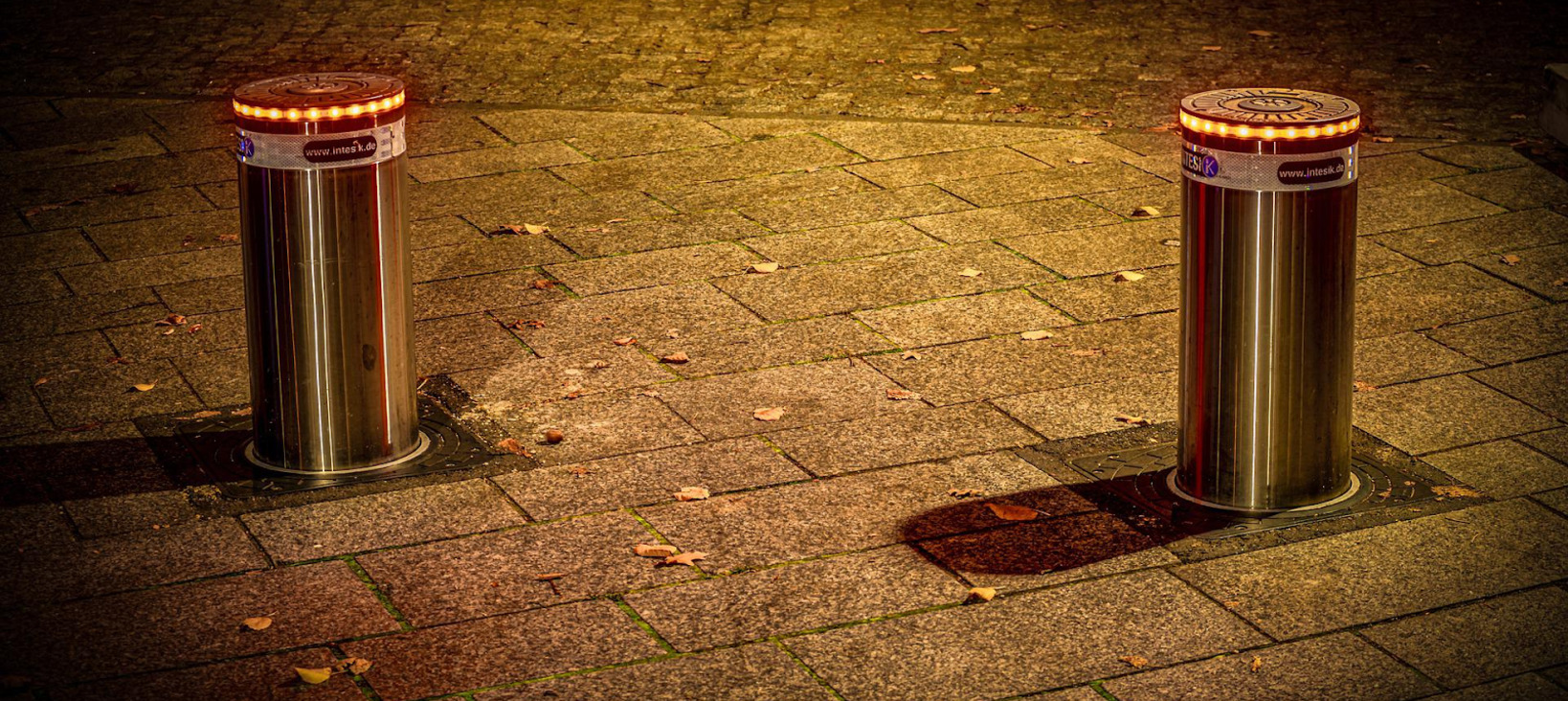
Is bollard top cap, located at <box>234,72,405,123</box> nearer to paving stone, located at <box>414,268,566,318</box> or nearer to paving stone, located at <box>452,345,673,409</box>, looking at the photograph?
paving stone, located at <box>452,345,673,409</box>

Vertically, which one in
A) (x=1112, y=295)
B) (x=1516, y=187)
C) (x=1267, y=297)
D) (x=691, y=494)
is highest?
(x=1267, y=297)

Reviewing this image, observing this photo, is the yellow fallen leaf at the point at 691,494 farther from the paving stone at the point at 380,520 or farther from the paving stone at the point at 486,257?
the paving stone at the point at 486,257

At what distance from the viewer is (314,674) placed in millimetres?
4598

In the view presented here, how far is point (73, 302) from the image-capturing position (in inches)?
297

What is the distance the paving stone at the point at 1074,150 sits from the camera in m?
9.57

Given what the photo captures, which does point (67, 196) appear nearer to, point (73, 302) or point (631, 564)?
point (73, 302)

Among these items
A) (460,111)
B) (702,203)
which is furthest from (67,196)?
(702,203)

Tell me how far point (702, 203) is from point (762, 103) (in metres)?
2.06

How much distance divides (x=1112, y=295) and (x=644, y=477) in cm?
262

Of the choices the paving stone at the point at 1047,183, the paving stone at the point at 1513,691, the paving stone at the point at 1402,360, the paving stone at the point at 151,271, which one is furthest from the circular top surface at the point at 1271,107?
the paving stone at the point at 151,271

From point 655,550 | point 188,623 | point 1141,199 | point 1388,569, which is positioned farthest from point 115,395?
point 1141,199

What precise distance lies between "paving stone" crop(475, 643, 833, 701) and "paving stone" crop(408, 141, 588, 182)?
5.27 metres

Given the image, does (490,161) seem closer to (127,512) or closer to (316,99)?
(316,99)

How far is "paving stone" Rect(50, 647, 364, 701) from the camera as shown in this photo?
4.50 meters
